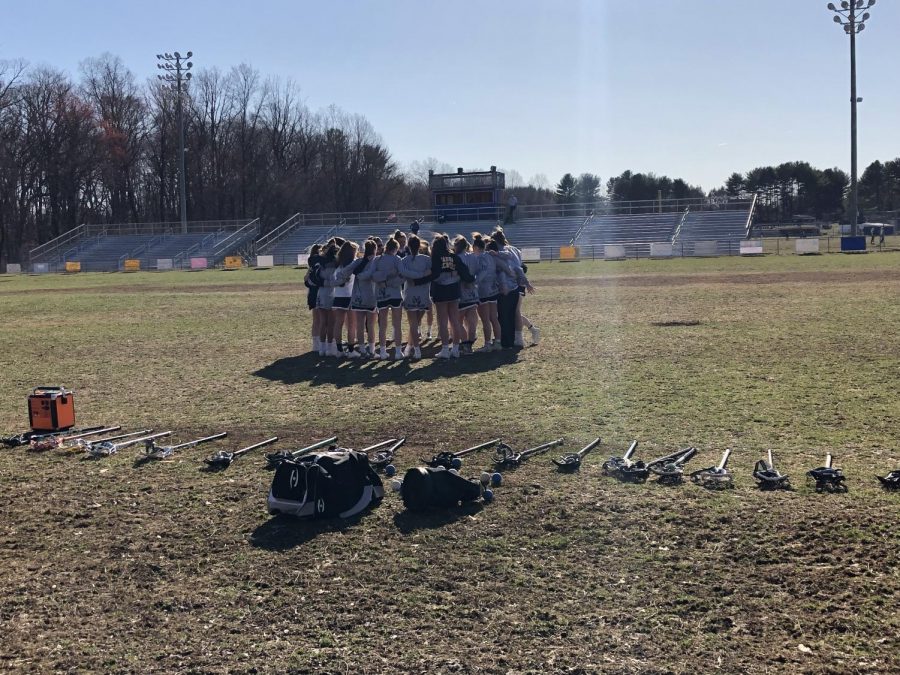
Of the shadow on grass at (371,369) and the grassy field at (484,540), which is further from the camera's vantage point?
the shadow on grass at (371,369)

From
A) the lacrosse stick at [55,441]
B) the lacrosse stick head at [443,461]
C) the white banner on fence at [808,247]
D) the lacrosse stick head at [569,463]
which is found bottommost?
the lacrosse stick head at [569,463]

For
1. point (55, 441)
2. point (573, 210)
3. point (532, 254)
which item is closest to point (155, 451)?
point (55, 441)

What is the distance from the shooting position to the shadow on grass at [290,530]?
582 centimetres

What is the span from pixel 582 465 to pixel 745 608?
279 centimetres

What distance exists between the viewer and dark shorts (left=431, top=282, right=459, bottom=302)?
13609mm

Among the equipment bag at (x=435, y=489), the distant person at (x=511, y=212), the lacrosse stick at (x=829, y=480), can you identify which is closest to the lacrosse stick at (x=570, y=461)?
the equipment bag at (x=435, y=489)

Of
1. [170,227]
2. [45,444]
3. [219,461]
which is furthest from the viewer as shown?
[170,227]

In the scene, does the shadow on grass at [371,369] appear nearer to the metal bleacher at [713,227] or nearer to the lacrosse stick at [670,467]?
the lacrosse stick at [670,467]

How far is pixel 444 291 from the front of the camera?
44.7 ft

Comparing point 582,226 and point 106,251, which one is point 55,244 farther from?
point 582,226

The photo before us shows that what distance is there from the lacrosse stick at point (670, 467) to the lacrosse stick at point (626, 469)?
0.08 m

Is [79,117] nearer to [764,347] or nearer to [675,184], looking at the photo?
[675,184]

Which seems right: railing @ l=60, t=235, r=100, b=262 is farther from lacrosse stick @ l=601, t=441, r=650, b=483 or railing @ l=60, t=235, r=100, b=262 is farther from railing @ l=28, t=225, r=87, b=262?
lacrosse stick @ l=601, t=441, r=650, b=483

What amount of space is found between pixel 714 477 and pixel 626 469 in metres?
0.69
